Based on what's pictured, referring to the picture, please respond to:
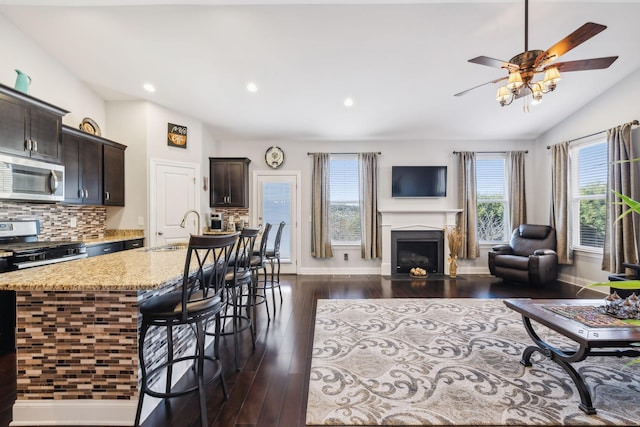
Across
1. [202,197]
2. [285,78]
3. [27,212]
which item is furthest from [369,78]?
[27,212]

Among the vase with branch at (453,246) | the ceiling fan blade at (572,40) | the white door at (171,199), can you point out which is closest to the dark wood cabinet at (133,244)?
the white door at (171,199)

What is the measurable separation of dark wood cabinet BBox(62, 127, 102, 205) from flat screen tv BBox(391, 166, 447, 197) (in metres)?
4.91

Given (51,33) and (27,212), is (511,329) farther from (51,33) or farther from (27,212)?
(51,33)

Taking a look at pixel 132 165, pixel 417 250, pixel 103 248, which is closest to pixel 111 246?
pixel 103 248

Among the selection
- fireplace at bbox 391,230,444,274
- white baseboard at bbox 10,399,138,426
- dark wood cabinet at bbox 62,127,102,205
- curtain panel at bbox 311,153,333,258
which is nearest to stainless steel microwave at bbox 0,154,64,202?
dark wood cabinet at bbox 62,127,102,205

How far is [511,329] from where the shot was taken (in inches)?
115

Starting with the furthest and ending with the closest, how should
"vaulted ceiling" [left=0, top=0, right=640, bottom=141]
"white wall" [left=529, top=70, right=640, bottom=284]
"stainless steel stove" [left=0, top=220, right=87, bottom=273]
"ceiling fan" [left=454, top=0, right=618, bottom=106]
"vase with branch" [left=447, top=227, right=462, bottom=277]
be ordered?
1. "vase with branch" [left=447, top=227, right=462, bottom=277]
2. "white wall" [left=529, top=70, right=640, bottom=284]
3. "vaulted ceiling" [left=0, top=0, right=640, bottom=141]
4. "stainless steel stove" [left=0, top=220, right=87, bottom=273]
5. "ceiling fan" [left=454, top=0, right=618, bottom=106]

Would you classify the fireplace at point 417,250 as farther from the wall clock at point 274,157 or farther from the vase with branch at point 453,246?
the wall clock at point 274,157

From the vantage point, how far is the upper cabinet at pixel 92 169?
3.54 m

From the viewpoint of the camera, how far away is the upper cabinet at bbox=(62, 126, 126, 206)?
11.6 feet

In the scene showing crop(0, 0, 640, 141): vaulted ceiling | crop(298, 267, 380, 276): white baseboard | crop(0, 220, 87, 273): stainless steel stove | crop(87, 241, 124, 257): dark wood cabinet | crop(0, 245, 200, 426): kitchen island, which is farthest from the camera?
crop(298, 267, 380, 276): white baseboard

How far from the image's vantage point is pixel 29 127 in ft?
A: 9.55

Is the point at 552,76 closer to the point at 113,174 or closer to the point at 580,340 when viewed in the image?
the point at 580,340

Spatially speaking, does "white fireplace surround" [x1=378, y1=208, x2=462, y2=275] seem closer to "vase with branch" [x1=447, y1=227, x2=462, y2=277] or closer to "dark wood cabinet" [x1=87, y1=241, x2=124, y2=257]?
"vase with branch" [x1=447, y1=227, x2=462, y2=277]
